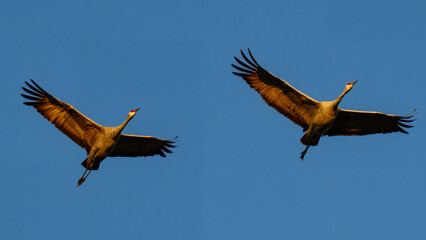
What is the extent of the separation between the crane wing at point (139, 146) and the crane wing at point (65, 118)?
97cm

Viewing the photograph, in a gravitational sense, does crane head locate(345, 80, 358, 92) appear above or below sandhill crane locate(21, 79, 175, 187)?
above

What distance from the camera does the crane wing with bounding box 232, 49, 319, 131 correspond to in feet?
77.8

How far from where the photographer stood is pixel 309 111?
79.3ft

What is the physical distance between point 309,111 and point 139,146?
5.69 metres

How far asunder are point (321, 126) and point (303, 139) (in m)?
0.74

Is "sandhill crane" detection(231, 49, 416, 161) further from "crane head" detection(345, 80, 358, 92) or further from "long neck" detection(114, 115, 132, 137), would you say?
"long neck" detection(114, 115, 132, 137)

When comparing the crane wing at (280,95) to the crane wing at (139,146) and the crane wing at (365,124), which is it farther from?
the crane wing at (139,146)

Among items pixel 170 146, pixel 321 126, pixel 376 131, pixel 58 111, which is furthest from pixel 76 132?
pixel 376 131

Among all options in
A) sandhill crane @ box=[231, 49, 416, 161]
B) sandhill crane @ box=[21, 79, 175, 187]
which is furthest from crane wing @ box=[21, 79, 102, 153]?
sandhill crane @ box=[231, 49, 416, 161]

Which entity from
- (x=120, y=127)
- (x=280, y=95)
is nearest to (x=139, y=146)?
(x=120, y=127)

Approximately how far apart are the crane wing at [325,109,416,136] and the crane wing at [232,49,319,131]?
104 cm

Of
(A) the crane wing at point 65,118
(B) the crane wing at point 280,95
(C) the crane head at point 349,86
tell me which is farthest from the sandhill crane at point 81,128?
(C) the crane head at point 349,86

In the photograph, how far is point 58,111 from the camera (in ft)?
79.9

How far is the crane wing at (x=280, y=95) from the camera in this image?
23.7m
